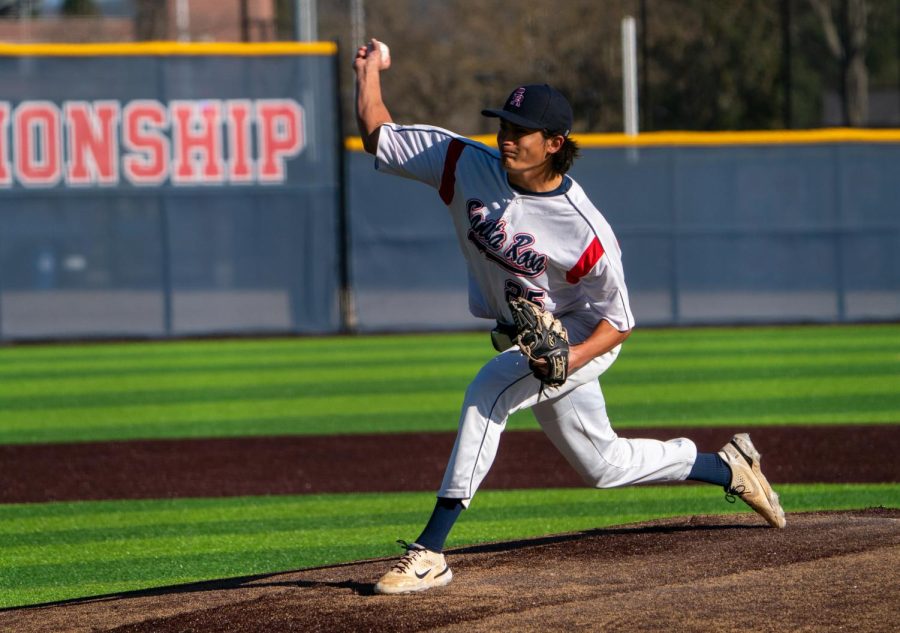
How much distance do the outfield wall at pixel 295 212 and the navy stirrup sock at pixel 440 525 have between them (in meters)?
12.9

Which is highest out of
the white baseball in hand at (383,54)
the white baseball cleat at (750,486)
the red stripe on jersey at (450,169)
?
the white baseball in hand at (383,54)

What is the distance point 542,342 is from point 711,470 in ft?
4.20

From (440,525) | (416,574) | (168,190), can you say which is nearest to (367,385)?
(168,190)

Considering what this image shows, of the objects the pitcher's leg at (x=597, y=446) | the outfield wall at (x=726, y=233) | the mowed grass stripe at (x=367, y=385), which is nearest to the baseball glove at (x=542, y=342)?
the pitcher's leg at (x=597, y=446)

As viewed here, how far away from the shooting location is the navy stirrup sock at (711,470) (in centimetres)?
530

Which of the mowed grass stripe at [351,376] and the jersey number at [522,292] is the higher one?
the jersey number at [522,292]

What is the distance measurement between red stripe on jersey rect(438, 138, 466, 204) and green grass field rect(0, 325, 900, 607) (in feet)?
6.17

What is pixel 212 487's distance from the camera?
7883 mm

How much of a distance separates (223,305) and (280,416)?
691 cm

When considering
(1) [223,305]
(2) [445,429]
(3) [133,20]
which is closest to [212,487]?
(2) [445,429]

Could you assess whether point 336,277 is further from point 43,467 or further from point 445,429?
point 43,467

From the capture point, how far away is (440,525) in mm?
4652

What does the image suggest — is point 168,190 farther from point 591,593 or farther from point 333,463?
point 591,593

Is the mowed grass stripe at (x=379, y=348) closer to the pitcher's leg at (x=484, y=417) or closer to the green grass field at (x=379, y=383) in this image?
the green grass field at (x=379, y=383)
